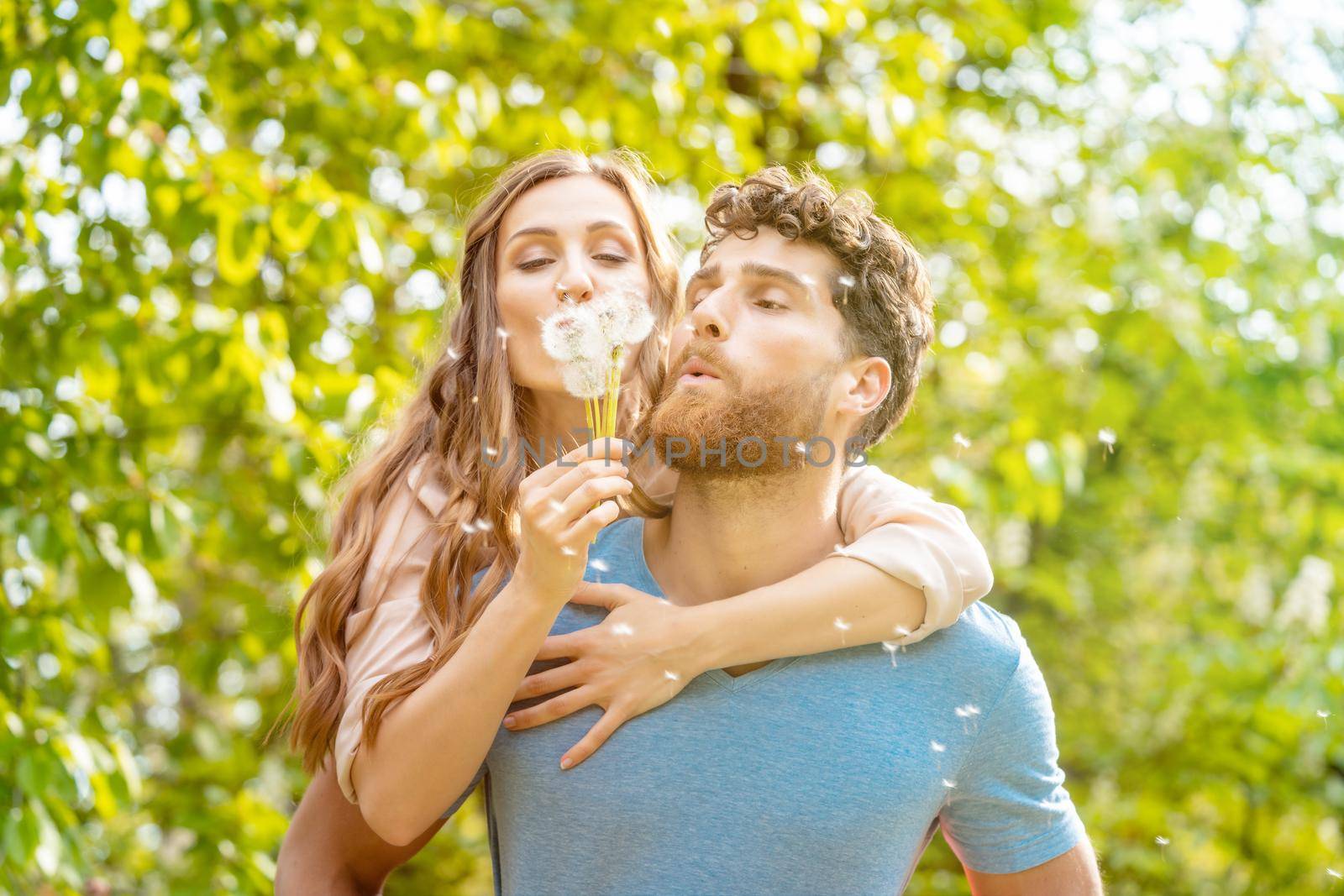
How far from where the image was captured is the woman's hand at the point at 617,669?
208 centimetres

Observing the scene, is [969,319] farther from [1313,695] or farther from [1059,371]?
[1313,695]

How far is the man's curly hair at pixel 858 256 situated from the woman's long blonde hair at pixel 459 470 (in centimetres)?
40

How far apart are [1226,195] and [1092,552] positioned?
2986mm

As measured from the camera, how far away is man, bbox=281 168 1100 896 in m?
2.03

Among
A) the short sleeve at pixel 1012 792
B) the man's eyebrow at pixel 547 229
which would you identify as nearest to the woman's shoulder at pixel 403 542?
the man's eyebrow at pixel 547 229

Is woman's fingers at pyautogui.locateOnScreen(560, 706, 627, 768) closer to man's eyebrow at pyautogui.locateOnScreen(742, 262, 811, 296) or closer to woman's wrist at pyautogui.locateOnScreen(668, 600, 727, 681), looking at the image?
woman's wrist at pyautogui.locateOnScreen(668, 600, 727, 681)

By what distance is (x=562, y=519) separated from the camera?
1.79 meters

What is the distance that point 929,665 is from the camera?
2170 millimetres

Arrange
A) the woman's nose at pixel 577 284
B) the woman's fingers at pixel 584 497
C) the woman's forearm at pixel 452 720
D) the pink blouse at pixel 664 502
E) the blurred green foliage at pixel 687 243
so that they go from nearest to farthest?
the woman's fingers at pixel 584 497 < the woman's forearm at pixel 452 720 < the pink blouse at pixel 664 502 < the woman's nose at pixel 577 284 < the blurred green foliage at pixel 687 243

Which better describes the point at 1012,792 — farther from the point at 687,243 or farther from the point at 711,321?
the point at 687,243

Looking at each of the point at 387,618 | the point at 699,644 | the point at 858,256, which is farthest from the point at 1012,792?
the point at 387,618

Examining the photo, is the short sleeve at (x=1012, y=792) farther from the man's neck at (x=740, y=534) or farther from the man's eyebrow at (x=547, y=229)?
the man's eyebrow at (x=547, y=229)

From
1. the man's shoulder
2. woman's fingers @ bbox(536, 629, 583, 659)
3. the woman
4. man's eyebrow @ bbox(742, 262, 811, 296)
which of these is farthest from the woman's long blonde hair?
the man's shoulder

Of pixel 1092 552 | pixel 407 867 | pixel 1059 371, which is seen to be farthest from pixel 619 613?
pixel 1092 552
